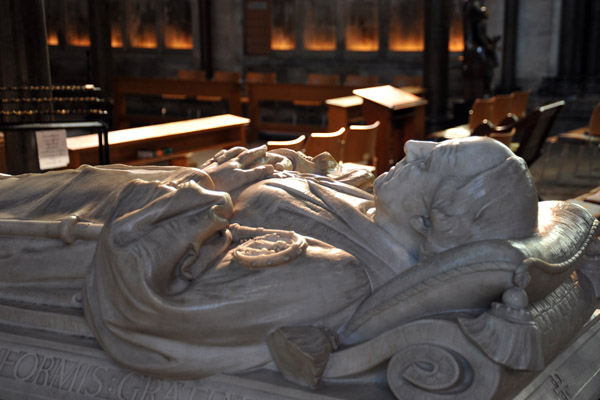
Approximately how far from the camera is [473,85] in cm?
1071

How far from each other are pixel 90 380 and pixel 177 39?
46.6ft

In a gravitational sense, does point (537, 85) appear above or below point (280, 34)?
below

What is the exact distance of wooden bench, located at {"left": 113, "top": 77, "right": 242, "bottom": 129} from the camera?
11.0 m

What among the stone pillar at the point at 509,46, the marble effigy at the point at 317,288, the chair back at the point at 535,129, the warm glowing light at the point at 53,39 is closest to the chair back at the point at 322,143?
the chair back at the point at 535,129

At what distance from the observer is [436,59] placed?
10.6m

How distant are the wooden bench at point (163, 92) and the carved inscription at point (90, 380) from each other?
8679 millimetres

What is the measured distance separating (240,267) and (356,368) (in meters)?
0.45

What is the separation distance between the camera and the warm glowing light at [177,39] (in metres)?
15.7

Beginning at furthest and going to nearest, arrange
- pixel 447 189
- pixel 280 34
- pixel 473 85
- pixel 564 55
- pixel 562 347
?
pixel 280 34 < pixel 564 55 < pixel 473 85 < pixel 562 347 < pixel 447 189

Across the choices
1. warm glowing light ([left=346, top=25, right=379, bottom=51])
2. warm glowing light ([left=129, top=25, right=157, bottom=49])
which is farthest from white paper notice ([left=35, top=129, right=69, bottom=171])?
warm glowing light ([left=129, top=25, right=157, bottom=49])

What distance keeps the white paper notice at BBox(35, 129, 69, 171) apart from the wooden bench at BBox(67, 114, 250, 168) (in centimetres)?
71

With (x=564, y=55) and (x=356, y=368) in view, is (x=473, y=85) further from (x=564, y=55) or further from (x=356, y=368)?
(x=356, y=368)

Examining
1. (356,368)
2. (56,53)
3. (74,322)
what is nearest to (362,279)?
(356,368)

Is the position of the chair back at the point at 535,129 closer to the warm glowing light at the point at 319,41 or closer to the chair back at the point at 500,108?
the chair back at the point at 500,108
